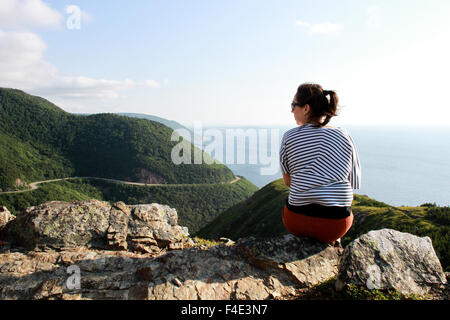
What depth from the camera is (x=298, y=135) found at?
4492 mm

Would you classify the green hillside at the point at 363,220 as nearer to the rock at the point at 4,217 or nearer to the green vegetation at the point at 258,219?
the green vegetation at the point at 258,219

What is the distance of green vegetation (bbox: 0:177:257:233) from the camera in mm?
113000

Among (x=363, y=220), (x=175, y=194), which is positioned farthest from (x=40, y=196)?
(x=363, y=220)

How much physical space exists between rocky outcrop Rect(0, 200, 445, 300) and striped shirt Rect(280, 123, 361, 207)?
4.28 feet

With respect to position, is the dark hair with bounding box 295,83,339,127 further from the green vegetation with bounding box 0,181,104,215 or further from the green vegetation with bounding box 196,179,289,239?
the green vegetation with bounding box 0,181,104,215

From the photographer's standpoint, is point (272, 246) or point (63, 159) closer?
point (272, 246)

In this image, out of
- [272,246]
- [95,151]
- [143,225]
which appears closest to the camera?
[272,246]

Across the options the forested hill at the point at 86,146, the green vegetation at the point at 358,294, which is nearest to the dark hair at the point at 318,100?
the green vegetation at the point at 358,294

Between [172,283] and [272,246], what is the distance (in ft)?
6.81

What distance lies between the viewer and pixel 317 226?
16.1ft

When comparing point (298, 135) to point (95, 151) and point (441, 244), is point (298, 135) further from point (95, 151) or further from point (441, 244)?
point (95, 151)
